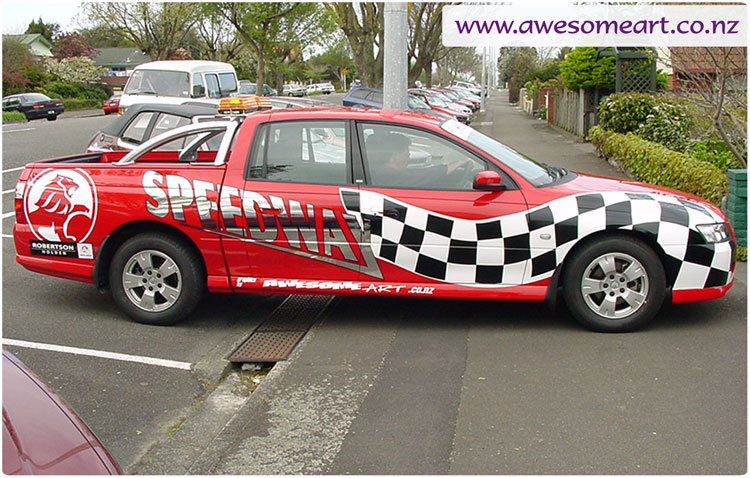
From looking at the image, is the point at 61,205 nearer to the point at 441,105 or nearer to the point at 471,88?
the point at 441,105

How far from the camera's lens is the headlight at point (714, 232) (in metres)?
5.95

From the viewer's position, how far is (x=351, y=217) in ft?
19.9

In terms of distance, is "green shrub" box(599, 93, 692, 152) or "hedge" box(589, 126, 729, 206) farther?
"green shrub" box(599, 93, 692, 152)

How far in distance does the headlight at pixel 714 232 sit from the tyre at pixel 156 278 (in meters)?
3.80

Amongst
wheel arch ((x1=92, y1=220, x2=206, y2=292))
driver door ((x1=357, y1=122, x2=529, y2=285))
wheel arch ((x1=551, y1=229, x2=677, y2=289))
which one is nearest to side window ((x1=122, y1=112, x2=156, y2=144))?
wheel arch ((x1=92, y1=220, x2=206, y2=292))

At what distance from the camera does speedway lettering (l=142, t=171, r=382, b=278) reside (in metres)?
6.09

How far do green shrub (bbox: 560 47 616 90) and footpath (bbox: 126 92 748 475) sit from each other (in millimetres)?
15958

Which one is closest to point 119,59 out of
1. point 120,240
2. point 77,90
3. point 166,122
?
point 77,90

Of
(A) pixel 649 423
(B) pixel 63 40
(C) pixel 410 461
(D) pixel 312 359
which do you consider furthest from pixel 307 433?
(B) pixel 63 40

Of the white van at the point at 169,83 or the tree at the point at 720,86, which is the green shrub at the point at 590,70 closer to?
the white van at the point at 169,83

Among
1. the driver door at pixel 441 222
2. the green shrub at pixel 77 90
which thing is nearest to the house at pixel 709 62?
the driver door at pixel 441 222

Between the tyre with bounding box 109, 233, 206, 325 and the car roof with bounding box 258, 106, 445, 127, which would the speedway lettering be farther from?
the car roof with bounding box 258, 106, 445, 127

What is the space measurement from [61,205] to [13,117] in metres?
33.9

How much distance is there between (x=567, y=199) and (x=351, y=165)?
5.34 ft
